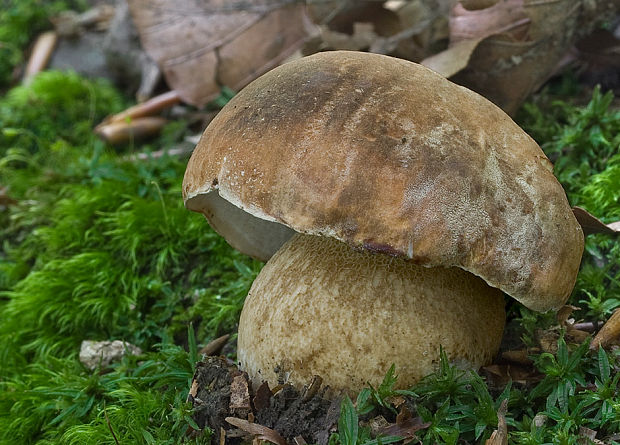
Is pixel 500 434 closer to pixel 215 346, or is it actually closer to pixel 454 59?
pixel 215 346

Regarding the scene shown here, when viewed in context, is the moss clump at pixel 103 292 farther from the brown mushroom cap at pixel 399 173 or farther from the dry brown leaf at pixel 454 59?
the dry brown leaf at pixel 454 59

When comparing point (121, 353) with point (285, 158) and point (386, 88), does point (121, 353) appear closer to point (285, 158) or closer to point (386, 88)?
point (285, 158)

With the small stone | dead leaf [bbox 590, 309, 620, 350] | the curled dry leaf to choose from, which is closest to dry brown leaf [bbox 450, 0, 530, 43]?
the curled dry leaf

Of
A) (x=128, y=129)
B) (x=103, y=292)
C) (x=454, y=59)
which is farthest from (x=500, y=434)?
(x=128, y=129)

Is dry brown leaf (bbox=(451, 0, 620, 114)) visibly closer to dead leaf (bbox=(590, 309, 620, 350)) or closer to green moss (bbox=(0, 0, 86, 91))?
dead leaf (bbox=(590, 309, 620, 350))

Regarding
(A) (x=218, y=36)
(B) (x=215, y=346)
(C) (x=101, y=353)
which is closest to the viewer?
(B) (x=215, y=346)

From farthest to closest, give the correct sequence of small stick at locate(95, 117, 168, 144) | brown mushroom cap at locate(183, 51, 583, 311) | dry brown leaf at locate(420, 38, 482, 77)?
small stick at locate(95, 117, 168, 144), dry brown leaf at locate(420, 38, 482, 77), brown mushroom cap at locate(183, 51, 583, 311)
